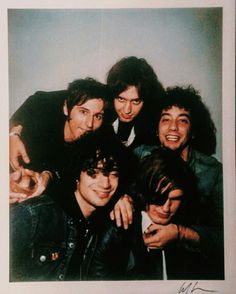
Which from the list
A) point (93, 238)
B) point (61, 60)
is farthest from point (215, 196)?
point (61, 60)

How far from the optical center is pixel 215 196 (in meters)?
0.65

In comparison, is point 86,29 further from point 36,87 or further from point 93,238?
point 93,238

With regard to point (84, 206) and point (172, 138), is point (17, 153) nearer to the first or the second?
point (84, 206)

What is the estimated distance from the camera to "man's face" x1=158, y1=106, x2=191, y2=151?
643mm

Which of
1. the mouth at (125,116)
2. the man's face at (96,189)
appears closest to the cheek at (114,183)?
the man's face at (96,189)

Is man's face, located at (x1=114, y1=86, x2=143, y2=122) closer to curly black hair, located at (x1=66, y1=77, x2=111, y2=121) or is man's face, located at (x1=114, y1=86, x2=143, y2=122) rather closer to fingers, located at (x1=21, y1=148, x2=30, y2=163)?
curly black hair, located at (x1=66, y1=77, x2=111, y2=121)

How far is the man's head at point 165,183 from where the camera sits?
2.11ft

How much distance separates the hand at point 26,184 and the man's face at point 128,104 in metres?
0.15

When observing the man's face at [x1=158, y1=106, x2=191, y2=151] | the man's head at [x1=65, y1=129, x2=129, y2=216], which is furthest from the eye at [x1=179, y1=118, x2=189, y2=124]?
the man's head at [x1=65, y1=129, x2=129, y2=216]

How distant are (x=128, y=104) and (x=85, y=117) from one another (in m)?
0.07

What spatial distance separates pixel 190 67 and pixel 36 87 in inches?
9.8

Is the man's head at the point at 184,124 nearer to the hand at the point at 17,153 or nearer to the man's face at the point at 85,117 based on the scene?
the man's face at the point at 85,117

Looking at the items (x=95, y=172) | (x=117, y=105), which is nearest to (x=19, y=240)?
(x=95, y=172)

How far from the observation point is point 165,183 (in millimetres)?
643
